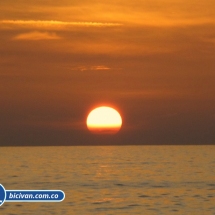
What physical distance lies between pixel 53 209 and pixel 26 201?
4.32 metres

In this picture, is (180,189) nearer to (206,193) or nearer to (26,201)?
(206,193)

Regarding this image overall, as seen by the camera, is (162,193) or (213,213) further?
(162,193)

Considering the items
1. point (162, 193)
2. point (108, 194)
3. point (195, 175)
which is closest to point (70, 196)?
point (108, 194)

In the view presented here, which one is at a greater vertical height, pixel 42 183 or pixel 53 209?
pixel 42 183

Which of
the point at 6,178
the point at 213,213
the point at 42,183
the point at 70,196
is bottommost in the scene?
the point at 213,213

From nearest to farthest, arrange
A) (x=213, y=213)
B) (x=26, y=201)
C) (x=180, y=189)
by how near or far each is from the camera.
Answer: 1. (x=213, y=213)
2. (x=26, y=201)
3. (x=180, y=189)

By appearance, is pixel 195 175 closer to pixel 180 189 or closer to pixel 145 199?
pixel 180 189

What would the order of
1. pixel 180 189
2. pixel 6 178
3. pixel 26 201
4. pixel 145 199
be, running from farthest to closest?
1. pixel 6 178
2. pixel 180 189
3. pixel 145 199
4. pixel 26 201

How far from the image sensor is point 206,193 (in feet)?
208

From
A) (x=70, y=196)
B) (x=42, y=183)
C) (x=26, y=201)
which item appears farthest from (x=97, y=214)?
(x=42, y=183)

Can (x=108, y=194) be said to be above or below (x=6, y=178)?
below

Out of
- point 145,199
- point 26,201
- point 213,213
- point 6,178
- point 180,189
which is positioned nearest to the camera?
point 213,213

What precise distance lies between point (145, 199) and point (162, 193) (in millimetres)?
5012

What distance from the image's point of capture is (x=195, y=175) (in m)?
90.6
